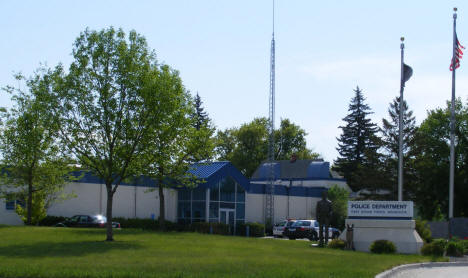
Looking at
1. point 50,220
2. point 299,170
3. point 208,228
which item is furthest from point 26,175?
point 299,170

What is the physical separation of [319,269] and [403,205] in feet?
42.7

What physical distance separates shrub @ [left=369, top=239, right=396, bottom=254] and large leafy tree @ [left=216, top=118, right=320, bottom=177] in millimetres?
62404

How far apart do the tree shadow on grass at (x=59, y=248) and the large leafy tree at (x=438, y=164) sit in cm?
4409

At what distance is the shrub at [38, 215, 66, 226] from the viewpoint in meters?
42.2

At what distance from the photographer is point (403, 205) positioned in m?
28.5

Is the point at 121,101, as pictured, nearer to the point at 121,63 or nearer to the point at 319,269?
the point at 121,63

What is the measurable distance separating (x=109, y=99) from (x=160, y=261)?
11.4 m

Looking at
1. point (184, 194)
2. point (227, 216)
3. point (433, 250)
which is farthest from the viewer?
point (184, 194)

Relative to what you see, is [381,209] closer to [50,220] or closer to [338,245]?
[338,245]

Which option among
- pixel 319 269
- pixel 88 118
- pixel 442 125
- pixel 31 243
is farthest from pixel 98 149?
pixel 442 125

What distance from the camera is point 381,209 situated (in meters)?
28.7

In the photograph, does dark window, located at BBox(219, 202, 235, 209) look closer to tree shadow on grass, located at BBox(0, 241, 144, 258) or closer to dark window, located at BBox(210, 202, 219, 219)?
dark window, located at BBox(210, 202, 219, 219)

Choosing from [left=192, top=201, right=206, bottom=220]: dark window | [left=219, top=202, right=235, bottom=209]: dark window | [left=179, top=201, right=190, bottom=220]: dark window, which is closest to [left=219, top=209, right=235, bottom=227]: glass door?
[left=219, top=202, right=235, bottom=209]: dark window

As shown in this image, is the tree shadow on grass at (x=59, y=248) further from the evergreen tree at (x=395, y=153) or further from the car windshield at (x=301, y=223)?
the evergreen tree at (x=395, y=153)
